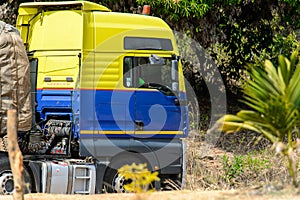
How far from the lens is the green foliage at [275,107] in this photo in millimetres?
9297

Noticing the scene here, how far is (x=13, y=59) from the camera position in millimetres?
12711

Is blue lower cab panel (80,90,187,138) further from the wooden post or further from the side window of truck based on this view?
the wooden post

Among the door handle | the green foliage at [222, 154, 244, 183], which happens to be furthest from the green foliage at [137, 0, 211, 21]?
the door handle

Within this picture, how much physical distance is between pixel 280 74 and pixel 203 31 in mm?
10337

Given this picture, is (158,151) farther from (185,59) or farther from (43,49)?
(185,59)

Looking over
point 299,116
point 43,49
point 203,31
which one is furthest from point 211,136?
point 299,116

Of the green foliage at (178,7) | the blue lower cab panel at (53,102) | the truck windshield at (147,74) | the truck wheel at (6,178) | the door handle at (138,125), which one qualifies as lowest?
the truck wheel at (6,178)

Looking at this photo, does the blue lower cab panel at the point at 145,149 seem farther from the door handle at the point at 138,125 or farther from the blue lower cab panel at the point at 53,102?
the blue lower cab panel at the point at 53,102

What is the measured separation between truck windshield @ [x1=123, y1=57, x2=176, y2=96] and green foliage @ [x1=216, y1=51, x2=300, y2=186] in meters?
3.86

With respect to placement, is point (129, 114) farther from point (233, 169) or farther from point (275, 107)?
point (275, 107)

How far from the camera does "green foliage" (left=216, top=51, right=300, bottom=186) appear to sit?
30.5ft

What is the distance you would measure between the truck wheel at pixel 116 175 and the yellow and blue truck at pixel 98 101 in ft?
0.06

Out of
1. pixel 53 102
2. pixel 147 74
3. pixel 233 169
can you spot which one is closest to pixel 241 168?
pixel 233 169

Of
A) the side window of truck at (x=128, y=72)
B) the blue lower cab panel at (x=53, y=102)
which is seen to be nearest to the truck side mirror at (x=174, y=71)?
the side window of truck at (x=128, y=72)
